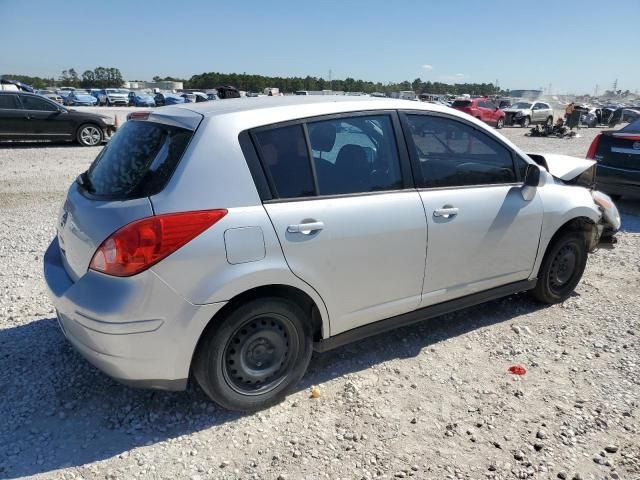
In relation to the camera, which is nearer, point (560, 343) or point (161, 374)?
point (161, 374)

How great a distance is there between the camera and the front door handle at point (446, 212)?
3338 millimetres

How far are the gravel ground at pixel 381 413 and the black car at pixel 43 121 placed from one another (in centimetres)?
1132

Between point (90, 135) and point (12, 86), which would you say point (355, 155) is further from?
point (12, 86)

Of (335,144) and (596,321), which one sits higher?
(335,144)

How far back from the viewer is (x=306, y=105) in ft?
10.1

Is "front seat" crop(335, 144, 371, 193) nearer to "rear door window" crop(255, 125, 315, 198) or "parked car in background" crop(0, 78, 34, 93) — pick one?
"rear door window" crop(255, 125, 315, 198)

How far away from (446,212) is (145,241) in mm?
1979

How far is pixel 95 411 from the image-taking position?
2.95 m

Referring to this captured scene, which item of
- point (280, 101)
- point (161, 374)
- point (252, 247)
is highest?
point (280, 101)

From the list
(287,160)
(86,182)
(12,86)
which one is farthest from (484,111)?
(86,182)

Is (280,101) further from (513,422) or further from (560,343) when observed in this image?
(560,343)

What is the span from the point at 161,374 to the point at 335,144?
5.52ft

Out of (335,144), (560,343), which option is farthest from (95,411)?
(560,343)

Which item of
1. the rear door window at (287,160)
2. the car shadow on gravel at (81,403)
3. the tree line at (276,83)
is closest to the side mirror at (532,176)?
the car shadow on gravel at (81,403)
